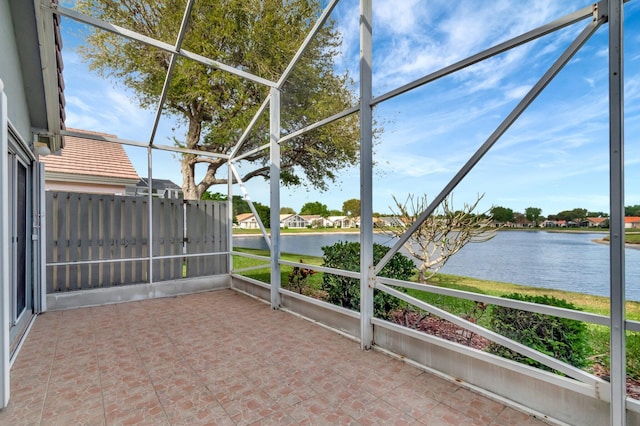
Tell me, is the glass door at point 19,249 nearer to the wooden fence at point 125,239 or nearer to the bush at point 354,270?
the wooden fence at point 125,239

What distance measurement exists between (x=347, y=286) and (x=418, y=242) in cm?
109

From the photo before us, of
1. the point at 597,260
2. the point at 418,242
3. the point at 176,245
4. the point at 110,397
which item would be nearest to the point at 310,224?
the point at 418,242

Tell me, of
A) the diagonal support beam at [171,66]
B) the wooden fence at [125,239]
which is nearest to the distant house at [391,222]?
the diagonal support beam at [171,66]

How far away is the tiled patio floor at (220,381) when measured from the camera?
2.05m

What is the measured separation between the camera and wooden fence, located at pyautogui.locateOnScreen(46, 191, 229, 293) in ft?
15.6

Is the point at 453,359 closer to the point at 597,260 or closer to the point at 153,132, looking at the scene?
the point at 597,260

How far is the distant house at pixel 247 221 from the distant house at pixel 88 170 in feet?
9.47

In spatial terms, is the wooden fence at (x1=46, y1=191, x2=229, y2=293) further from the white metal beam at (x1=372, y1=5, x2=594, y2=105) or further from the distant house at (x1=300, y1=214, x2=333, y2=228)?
A: the white metal beam at (x1=372, y1=5, x2=594, y2=105)

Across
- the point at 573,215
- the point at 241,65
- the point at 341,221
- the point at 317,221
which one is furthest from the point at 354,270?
the point at 241,65

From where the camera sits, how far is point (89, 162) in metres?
6.96

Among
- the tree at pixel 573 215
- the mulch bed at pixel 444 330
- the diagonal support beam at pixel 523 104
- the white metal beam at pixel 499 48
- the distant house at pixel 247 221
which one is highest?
the white metal beam at pixel 499 48

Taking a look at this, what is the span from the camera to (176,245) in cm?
584

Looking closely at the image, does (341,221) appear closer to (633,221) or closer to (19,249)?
(633,221)

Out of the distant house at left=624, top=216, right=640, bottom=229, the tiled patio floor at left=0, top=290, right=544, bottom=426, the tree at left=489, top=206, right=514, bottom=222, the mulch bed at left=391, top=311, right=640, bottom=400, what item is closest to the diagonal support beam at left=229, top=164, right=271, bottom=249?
the tiled patio floor at left=0, top=290, right=544, bottom=426
